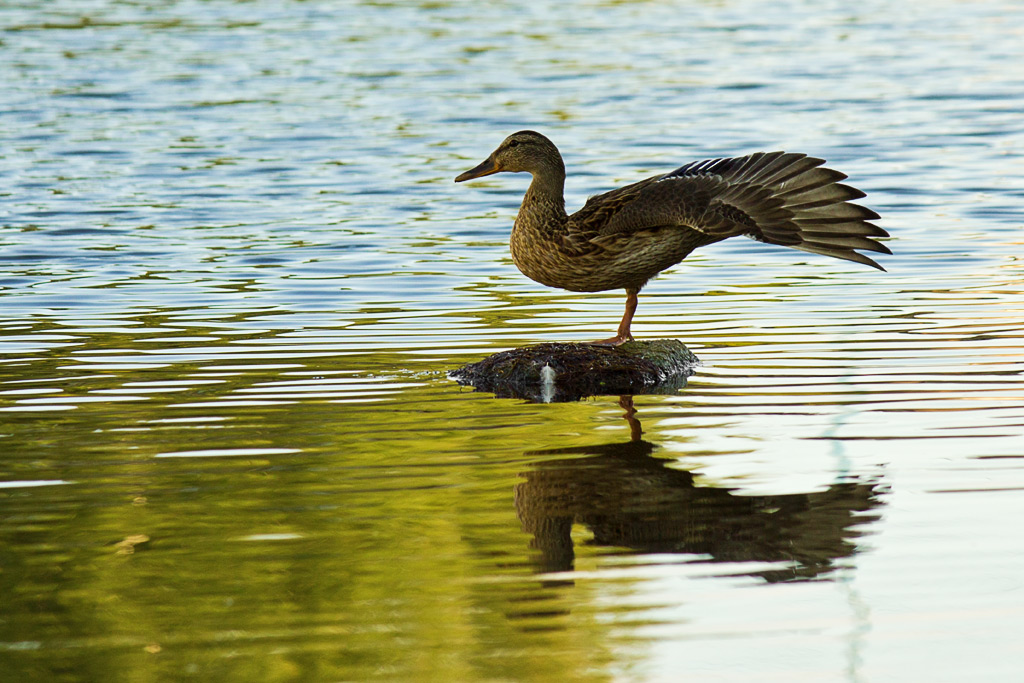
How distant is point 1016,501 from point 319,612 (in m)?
2.90

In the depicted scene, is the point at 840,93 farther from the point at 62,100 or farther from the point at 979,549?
the point at 979,549

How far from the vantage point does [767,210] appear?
29.2ft

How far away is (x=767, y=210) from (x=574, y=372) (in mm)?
1439

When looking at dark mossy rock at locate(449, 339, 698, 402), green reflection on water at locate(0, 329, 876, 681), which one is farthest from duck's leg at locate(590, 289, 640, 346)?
green reflection on water at locate(0, 329, 876, 681)

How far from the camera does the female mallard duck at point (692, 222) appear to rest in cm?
882

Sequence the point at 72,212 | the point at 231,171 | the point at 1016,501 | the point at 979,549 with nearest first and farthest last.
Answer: the point at 979,549
the point at 1016,501
the point at 72,212
the point at 231,171

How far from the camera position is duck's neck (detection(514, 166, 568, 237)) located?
9336 millimetres

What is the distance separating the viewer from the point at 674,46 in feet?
99.7

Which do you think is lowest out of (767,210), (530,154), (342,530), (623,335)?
(342,530)

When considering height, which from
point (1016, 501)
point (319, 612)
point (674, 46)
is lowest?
point (319, 612)

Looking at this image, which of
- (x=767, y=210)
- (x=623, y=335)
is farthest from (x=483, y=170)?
(x=767, y=210)

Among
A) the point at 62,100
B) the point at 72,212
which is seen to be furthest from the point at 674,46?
the point at 72,212

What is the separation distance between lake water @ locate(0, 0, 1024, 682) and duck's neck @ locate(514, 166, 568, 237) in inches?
36.2

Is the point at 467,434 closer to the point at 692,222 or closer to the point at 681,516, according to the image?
the point at 681,516
